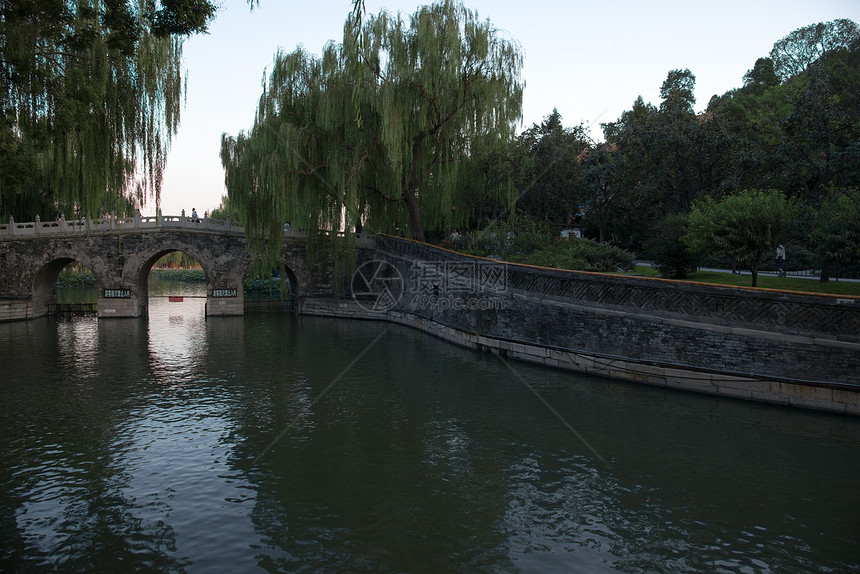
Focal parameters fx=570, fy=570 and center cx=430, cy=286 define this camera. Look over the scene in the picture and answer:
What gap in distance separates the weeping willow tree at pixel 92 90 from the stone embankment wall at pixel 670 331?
12538 mm

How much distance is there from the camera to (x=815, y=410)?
13.6m

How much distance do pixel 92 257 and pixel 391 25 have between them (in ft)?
67.2

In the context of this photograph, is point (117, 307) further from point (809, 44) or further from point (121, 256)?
point (809, 44)

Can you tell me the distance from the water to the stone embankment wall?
0.69 metres

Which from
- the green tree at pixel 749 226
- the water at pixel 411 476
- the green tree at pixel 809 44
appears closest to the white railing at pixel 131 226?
the water at pixel 411 476

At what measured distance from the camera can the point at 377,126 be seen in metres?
27.3

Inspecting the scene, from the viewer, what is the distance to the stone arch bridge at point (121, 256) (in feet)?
102

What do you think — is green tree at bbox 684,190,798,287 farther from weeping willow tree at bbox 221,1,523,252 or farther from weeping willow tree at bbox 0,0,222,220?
weeping willow tree at bbox 0,0,222,220

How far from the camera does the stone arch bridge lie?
30938 millimetres

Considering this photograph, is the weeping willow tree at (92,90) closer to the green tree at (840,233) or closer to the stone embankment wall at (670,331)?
the stone embankment wall at (670,331)

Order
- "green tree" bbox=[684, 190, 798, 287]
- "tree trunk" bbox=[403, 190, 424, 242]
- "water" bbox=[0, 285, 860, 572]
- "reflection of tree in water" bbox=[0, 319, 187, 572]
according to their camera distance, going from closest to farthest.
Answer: "reflection of tree in water" bbox=[0, 319, 187, 572] → "water" bbox=[0, 285, 860, 572] → "green tree" bbox=[684, 190, 798, 287] → "tree trunk" bbox=[403, 190, 424, 242]

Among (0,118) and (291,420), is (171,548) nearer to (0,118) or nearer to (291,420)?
(291,420)

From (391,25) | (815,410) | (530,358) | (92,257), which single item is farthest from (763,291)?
(92,257)

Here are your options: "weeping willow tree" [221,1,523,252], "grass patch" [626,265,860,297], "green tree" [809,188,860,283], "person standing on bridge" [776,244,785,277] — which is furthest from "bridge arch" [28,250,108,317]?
"green tree" [809,188,860,283]
